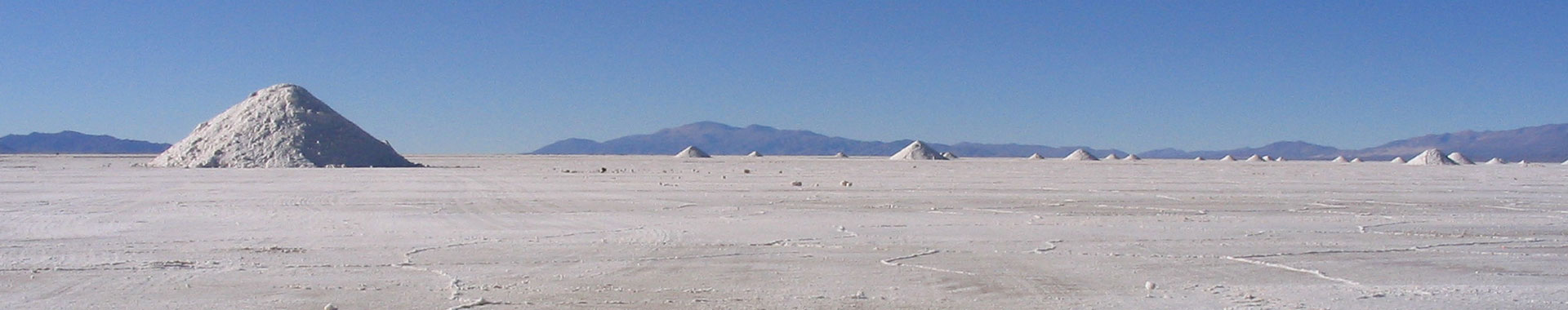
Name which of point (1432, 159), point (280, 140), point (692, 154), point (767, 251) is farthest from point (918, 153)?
point (767, 251)

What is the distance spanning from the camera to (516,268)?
6496 millimetres

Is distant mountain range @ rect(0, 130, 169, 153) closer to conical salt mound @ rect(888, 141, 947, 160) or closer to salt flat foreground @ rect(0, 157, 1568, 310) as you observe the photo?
conical salt mound @ rect(888, 141, 947, 160)

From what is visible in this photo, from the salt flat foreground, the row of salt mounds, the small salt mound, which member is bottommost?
the salt flat foreground

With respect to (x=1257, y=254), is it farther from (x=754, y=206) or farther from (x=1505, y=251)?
(x=754, y=206)

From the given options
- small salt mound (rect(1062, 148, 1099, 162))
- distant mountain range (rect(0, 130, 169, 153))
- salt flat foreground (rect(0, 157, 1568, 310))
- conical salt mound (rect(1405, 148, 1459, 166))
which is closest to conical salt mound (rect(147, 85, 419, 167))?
salt flat foreground (rect(0, 157, 1568, 310))

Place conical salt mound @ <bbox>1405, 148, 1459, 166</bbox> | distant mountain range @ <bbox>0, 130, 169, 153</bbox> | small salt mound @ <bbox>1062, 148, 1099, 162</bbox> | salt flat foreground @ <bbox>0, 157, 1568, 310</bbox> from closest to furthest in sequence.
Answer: salt flat foreground @ <bbox>0, 157, 1568, 310</bbox>
conical salt mound @ <bbox>1405, 148, 1459, 166</bbox>
small salt mound @ <bbox>1062, 148, 1099, 162</bbox>
distant mountain range @ <bbox>0, 130, 169, 153</bbox>

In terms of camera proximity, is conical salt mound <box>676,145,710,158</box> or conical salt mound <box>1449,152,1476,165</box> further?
conical salt mound <box>676,145,710,158</box>

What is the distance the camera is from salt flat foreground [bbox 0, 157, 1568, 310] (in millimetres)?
5512

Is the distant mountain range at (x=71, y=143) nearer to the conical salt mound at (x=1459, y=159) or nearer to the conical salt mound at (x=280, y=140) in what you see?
the conical salt mound at (x=280, y=140)

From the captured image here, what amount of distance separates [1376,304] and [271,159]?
87.7ft

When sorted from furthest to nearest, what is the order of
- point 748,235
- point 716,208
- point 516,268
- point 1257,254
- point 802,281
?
point 716,208 → point 748,235 → point 1257,254 → point 516,268 → point 802,281

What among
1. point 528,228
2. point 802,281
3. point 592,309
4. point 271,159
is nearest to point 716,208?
point 528,228

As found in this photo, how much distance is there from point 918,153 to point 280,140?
105 feet

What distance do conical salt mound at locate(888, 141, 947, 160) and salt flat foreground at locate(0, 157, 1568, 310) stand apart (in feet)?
129
